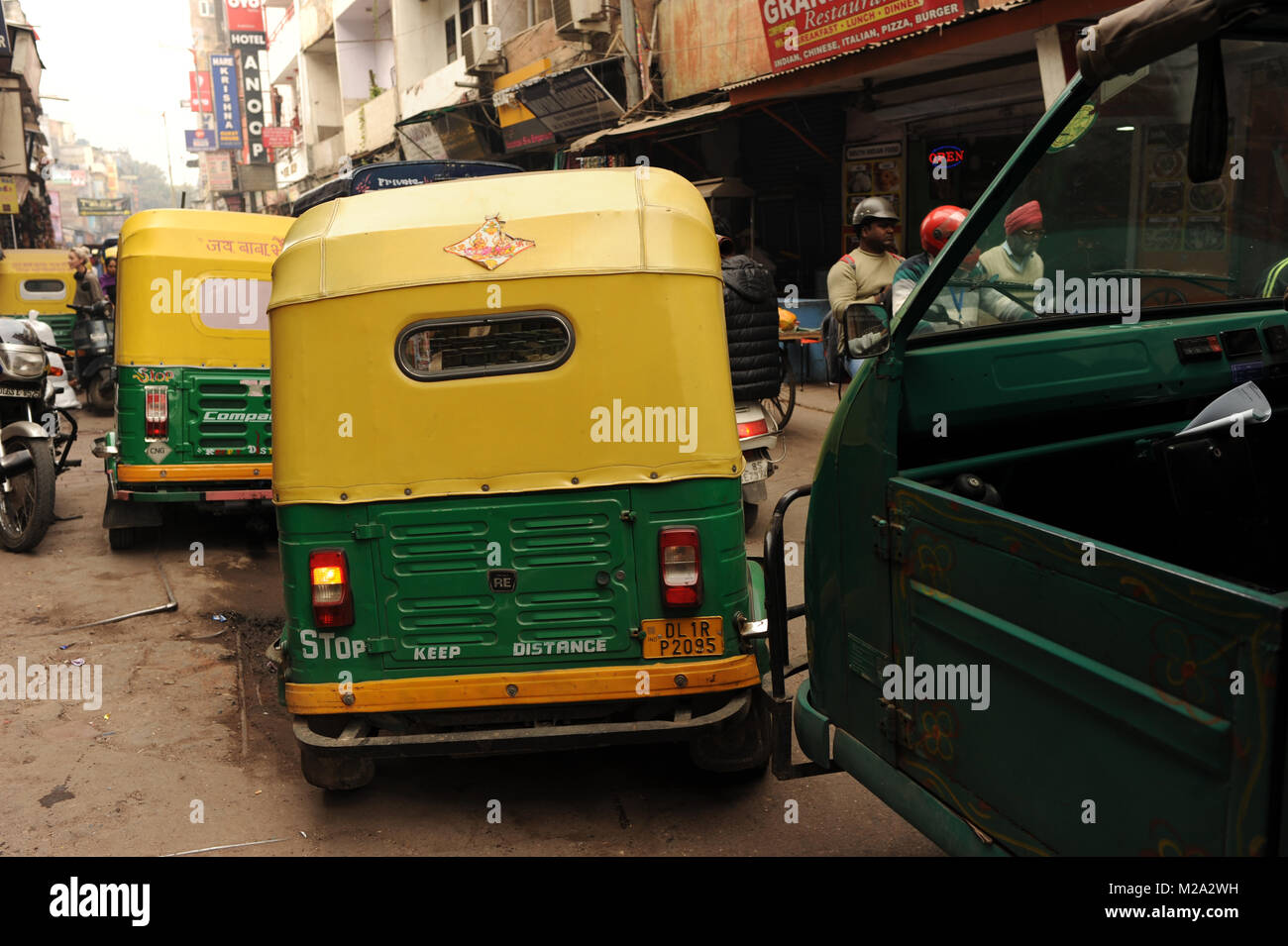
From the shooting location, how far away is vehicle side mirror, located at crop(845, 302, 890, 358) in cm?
264

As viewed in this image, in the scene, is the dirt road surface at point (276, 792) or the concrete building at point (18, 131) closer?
the dirt road surface at point (276, 792)

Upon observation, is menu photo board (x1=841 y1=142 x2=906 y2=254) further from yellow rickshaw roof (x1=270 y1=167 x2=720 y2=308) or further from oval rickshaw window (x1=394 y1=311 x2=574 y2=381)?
oval rickshaw window (x1=394 y1=311 x2=574 y2=381)

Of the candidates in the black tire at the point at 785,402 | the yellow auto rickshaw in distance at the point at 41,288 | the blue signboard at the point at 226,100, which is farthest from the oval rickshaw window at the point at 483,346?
the blue signboard at the point at 226,100

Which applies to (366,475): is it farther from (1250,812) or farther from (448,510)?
(1250,812)

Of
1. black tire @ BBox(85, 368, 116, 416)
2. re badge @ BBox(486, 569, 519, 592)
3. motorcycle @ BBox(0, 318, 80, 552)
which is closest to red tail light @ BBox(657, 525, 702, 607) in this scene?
re badge @ BBox(486, 569, 519, 592)

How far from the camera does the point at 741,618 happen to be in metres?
3.63

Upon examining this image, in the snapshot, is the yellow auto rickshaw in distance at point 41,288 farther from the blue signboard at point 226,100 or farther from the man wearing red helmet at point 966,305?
the blue signboard at point 226,100

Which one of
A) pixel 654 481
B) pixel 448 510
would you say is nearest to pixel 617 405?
pixel 654 481

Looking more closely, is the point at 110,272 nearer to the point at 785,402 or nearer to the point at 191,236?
the point at 191,236

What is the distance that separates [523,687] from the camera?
11.7ft

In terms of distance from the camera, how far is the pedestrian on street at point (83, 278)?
15.3 m

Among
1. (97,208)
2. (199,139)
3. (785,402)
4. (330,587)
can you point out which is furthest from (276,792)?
(97,208)

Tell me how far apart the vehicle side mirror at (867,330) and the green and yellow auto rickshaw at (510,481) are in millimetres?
951

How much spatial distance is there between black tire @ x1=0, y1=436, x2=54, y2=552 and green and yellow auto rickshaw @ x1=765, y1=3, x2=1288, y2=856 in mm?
6127
